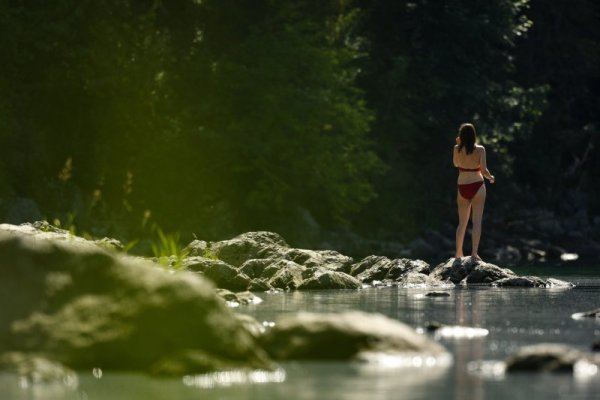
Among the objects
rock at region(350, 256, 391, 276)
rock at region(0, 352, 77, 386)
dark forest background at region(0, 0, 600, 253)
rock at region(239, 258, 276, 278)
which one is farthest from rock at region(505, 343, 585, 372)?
dark forest background at region(0, 0, 600, 253)

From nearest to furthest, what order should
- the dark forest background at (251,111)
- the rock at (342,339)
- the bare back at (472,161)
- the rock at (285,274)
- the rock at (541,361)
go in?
the rock at (541,361) → the rock at (342,339) → the rock at (285,274) → the bare back at (472,161) → the dark forest background at (251,111)

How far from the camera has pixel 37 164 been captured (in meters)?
36.5

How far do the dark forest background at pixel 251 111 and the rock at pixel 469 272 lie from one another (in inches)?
427

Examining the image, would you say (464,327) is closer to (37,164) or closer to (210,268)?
(210,268)

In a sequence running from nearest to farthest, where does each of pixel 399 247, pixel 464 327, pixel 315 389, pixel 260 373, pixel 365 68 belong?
pixel 315 389, pixel 260 373, pixel 464 327, pixel 399 247, pixel 365 68

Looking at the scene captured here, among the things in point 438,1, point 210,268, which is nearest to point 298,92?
point 438,1

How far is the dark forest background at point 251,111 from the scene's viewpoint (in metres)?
36.8

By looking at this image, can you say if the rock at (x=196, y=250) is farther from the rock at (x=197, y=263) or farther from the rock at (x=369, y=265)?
the rock at (x=369, y=265)

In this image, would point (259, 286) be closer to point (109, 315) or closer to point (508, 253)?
point (109, 315)

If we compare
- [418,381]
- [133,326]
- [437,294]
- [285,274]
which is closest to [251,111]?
[285,274]

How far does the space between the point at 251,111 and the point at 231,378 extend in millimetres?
29068

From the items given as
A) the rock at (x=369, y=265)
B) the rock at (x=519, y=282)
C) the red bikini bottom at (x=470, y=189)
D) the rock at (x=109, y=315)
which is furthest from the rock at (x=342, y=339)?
the rock at (x=369, y=265)

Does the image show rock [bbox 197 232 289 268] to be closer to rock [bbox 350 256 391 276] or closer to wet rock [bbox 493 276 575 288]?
rock [bbox 350 256 391 276]

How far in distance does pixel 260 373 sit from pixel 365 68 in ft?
119
